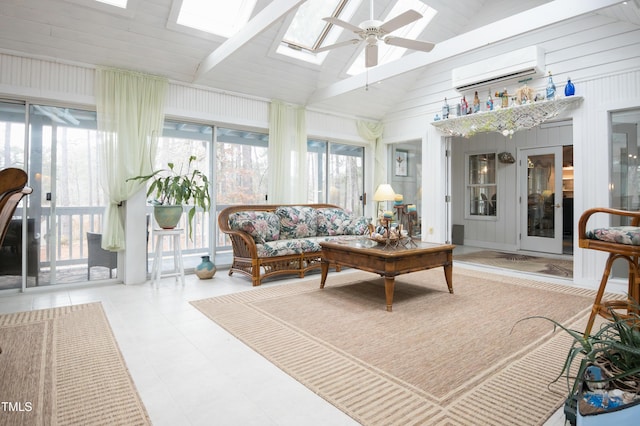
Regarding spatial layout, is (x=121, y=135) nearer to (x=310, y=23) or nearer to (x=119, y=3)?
(x=119, y=3)

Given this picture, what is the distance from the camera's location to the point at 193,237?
528 cm

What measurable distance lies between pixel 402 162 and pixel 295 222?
2.89m

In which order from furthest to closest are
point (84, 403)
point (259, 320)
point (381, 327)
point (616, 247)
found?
point (259, 320) → point (381, 327) → point (616, 247) → point (84, 403)

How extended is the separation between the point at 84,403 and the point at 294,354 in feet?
3.85

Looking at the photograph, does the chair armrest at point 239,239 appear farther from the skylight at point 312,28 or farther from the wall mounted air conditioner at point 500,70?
the wall mounted air conditioner at point 500,70

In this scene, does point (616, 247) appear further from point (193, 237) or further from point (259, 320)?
point (193, 237)

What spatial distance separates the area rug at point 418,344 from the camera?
1.80 m

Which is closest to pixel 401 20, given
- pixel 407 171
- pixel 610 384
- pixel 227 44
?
pixel 227 44

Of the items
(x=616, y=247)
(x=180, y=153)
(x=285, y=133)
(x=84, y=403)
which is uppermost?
(x=285, y=133)

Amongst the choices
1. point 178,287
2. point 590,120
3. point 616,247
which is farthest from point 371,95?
point 616,247

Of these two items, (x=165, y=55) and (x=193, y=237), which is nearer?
(x=165, y=55)

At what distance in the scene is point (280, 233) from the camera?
203 inches

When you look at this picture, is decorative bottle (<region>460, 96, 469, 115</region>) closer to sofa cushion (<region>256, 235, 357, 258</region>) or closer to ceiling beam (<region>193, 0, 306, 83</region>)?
sofa cushion (<region>256, 235, 357, 258</region>)

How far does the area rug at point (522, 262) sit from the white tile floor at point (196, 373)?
4.22 m
